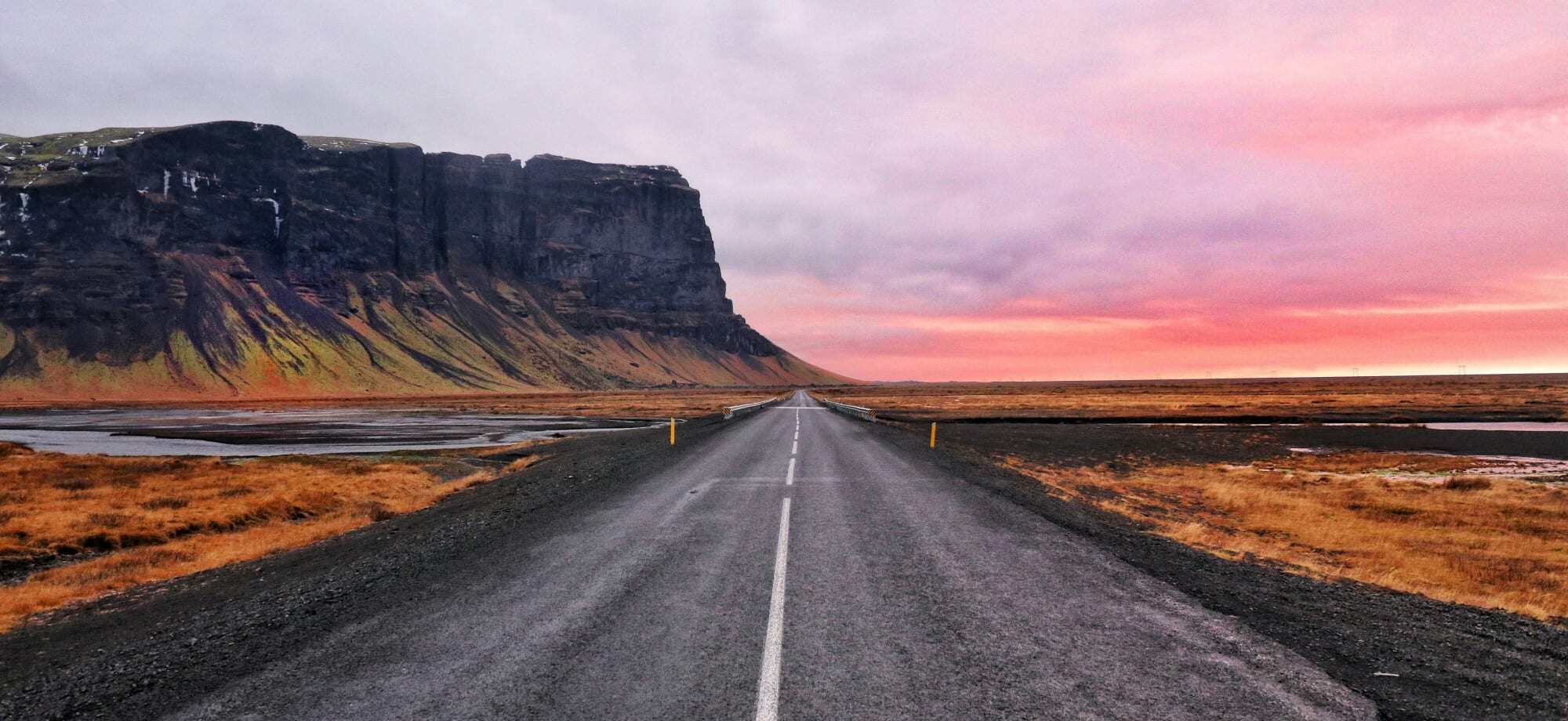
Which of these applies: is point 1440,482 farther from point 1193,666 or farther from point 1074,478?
point 1193,666

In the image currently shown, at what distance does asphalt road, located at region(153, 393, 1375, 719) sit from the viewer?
15.9 feet

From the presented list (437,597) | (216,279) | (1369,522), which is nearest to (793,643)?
(437,597)

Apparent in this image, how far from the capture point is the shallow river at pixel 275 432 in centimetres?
3700

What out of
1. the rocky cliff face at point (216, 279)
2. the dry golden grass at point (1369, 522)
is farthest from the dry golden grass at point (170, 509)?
the rocky cliff face at point (216, 279)

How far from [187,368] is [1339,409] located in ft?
570

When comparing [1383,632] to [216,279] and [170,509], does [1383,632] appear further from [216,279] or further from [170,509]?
[216,279]

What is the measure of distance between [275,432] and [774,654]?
182 feet

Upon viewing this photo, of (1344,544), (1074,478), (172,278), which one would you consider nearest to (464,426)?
(1074,478)

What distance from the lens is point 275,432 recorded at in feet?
158

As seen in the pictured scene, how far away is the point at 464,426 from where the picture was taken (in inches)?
2093

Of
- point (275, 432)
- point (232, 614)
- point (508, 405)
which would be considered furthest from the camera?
point (508, 405)

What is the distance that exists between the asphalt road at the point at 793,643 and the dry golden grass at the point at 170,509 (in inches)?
303

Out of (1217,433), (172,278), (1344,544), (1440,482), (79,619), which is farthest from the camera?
(172,278)

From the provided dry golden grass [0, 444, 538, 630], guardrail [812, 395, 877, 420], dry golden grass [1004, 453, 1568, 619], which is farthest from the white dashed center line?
guardrail [812, 395, 877, 420]
